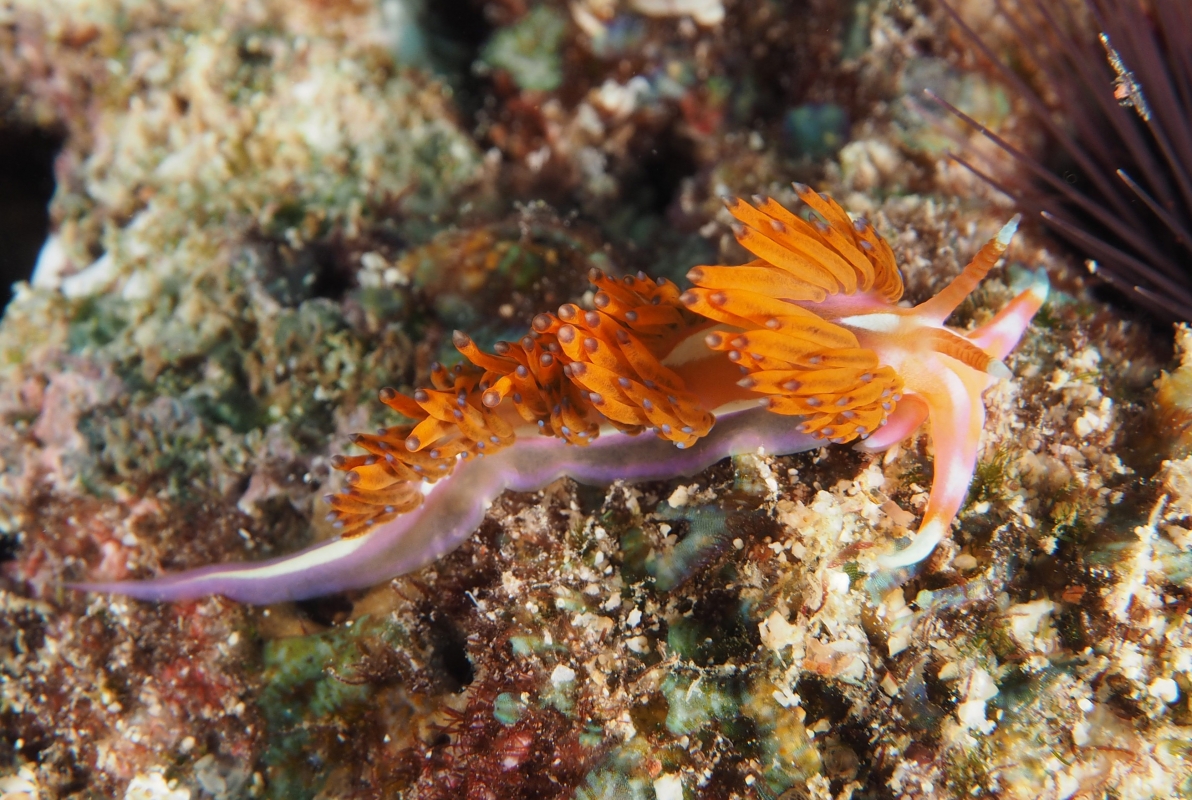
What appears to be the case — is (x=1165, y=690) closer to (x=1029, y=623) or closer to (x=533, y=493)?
(x=1029, y=623)

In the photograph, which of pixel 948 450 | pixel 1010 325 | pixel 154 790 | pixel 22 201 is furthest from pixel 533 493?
pixel 22 201

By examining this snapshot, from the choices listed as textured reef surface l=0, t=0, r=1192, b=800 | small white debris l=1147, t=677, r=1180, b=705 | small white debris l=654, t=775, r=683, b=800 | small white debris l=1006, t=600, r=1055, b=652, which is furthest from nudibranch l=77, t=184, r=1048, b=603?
small white debris l=654, t=775, r=683, b=800

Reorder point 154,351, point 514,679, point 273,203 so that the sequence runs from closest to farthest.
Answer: point 514,679
point 154,351
point 273,203

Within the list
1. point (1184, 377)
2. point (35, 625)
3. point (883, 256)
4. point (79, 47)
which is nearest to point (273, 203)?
point (79, 47)

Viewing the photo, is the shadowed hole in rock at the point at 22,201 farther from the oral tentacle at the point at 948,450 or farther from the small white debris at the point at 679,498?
the oral tentacle at the point at 948,450

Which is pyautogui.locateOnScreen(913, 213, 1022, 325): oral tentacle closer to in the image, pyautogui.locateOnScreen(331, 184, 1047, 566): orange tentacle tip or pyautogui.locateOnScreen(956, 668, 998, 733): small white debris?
pyautogui.locateOnScreen(331, 184, 1047, 566): orange tentacle tip

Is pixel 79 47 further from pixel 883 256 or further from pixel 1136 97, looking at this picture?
pixel 1136 97

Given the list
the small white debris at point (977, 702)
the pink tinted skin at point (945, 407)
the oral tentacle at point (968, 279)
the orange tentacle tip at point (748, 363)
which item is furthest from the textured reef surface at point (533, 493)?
the oral tentacle at point (968, 279)

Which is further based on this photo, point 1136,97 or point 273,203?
point 273,203
